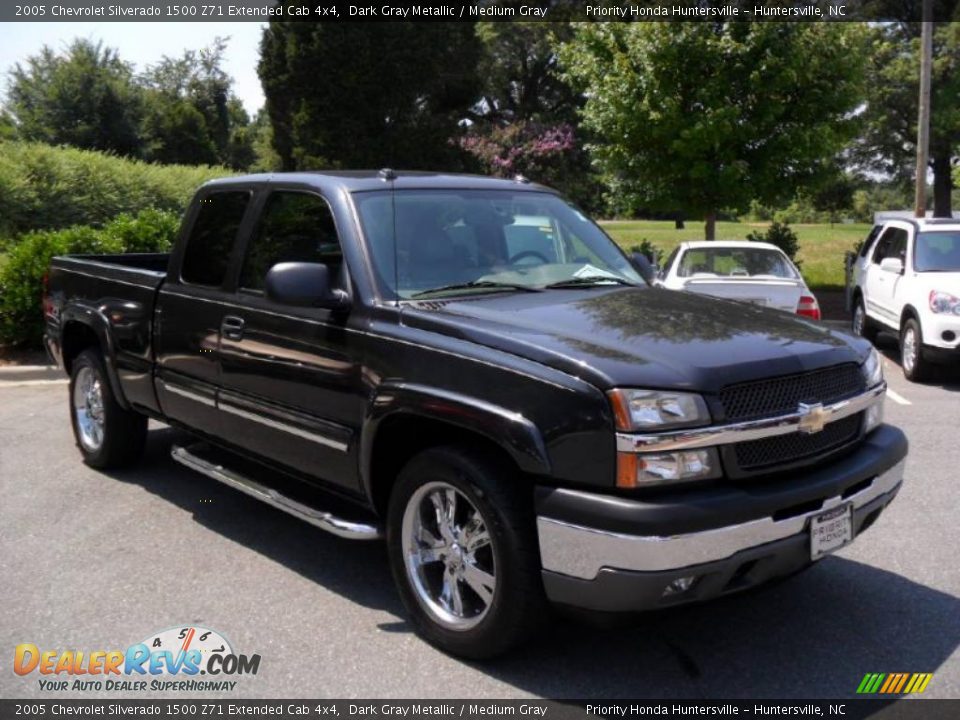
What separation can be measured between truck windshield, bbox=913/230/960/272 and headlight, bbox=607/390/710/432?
8299mm

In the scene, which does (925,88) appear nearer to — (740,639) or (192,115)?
(740,639)

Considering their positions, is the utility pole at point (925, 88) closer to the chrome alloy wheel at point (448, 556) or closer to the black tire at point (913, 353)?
the black tire at point (913, 353)

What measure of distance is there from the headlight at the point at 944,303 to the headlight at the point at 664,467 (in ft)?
24.4

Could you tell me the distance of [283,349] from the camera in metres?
4.63

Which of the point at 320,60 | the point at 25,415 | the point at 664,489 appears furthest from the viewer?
the point at 320,60

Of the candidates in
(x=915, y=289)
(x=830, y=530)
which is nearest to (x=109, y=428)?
(x=830, y=530)

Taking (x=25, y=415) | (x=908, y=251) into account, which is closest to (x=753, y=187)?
(x=908, y=251)

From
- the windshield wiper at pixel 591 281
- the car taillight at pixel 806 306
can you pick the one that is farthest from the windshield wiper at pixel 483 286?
the car taillight at pixel 806 306

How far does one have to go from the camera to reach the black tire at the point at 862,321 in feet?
40.4

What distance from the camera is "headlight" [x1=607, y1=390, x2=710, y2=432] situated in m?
3.31

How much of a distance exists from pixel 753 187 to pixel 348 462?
43.4 ft

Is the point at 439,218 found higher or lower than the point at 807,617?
higher

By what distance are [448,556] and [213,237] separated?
2.55 metres

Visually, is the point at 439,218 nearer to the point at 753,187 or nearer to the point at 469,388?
the point at 469,388
